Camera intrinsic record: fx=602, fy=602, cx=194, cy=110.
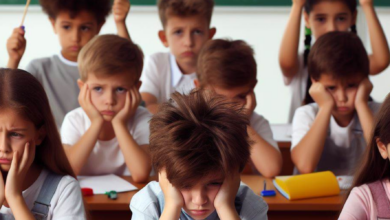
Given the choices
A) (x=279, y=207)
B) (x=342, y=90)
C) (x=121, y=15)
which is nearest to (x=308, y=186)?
(x=279, y=207)

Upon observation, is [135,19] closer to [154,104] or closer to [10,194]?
[154,104]

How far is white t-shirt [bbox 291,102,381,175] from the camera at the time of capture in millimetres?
2711

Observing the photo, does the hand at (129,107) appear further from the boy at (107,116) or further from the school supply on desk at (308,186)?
the school supply on desk at (308,186)

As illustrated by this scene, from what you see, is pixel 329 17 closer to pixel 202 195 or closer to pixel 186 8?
pixel 186 8

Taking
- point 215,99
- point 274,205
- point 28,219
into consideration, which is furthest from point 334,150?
point 28,219

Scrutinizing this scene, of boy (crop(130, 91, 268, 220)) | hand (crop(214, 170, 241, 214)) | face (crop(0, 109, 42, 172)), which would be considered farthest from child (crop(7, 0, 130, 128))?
hand (crop(214, 170, 241, 214))

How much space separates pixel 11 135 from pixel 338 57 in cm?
151

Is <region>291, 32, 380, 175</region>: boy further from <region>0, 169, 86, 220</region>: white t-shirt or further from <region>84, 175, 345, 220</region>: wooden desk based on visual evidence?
<region>0, 169, 86, 220</region>: white t-shirt

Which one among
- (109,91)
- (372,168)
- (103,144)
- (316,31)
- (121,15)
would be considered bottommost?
(103,144)

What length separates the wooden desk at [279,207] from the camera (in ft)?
6.81

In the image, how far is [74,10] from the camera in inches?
122

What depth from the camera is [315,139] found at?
2600mm

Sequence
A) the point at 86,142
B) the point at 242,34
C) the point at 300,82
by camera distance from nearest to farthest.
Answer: the point at 86,142
the point at 300,82
the point at 242,34

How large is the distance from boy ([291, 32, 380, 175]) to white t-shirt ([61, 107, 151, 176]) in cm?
68
